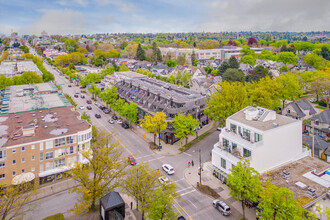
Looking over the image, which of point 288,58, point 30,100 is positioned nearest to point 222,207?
point 30,100

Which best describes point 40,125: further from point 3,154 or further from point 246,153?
point 246,153

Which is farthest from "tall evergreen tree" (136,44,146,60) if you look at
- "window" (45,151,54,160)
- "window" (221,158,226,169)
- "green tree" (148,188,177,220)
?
"green tree" (148,188,177,220)

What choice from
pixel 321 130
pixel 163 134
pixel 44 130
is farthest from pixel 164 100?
pixel 321 130

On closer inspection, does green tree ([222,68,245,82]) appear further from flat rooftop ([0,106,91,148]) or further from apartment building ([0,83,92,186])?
apartment building ([0,83,92,186])

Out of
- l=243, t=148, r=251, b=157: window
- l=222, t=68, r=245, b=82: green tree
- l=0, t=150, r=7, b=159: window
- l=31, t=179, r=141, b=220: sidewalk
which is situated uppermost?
l=222, t=68, r=245, b=82: green tree

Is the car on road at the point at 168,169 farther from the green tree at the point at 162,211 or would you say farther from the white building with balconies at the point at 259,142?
the green tree at the point at 162,211

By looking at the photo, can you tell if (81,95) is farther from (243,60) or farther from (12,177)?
(243,60)
